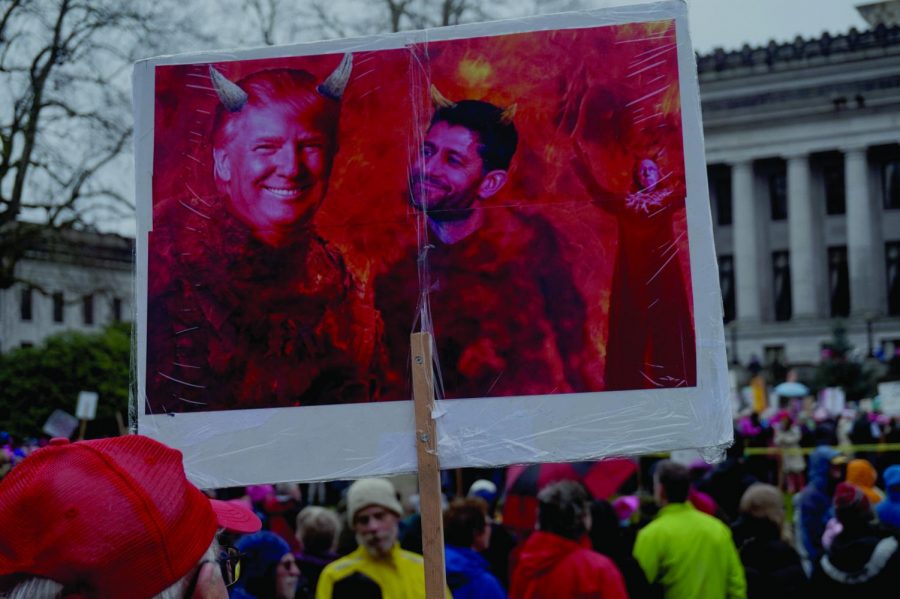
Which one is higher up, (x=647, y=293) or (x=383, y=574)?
(x=647, y=293)

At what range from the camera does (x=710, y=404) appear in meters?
3.46

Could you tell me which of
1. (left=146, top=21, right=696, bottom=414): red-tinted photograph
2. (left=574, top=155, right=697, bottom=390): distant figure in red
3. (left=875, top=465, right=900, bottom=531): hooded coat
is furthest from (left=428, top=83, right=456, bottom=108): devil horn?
(left=875, top=465, right=900, bottom=531): hooded coat

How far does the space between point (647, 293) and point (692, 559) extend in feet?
9.64

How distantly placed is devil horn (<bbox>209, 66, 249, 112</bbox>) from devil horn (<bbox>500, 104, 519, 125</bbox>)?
2.56ft

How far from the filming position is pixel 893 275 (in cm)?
5925

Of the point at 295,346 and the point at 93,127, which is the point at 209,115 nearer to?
the point at 295,346

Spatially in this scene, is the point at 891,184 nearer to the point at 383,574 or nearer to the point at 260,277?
the point at 383,574

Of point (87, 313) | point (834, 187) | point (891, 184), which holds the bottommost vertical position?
point (87, 313)

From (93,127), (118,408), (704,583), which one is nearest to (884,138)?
(118,408)

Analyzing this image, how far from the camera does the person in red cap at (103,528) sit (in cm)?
197

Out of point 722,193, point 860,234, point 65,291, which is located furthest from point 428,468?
point 722,193

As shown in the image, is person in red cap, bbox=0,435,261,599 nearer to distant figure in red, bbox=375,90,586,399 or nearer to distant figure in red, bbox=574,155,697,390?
distant figure in red, bbox=375,90,586,399

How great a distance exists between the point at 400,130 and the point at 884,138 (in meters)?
58.9

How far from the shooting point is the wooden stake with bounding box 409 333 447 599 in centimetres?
324
